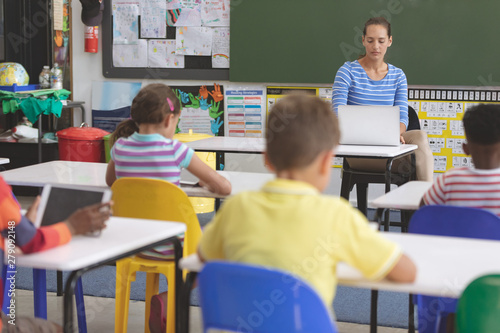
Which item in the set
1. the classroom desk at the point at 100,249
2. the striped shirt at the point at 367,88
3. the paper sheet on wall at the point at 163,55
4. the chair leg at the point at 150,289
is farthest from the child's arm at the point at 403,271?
the paper sheet on wall at the point at 163,55

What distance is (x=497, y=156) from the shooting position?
2137mm

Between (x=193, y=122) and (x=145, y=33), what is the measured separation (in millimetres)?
878

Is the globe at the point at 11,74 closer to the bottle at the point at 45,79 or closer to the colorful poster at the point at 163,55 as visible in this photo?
the bottle at the point at 45,79

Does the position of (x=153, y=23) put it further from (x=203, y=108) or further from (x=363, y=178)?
(x=363, y=178)

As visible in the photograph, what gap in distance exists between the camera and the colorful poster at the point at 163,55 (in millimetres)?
5773

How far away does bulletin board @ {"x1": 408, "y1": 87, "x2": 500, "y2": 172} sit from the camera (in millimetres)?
5164

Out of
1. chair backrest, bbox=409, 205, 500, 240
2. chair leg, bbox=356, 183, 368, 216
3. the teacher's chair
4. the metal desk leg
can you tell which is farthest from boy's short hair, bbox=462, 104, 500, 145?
chair leg, bbox=356, 183, 368, 216

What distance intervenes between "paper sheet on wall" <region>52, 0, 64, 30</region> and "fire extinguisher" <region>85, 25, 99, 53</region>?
236 mm

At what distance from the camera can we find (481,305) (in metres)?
1.34

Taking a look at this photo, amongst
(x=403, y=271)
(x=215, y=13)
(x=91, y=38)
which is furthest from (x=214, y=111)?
(x=403, y=271)

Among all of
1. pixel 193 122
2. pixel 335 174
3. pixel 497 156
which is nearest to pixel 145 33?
pixel 193 122

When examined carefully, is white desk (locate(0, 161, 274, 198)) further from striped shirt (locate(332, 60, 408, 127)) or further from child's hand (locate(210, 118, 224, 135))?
child's hand (locate(210, 118, 224, 135))

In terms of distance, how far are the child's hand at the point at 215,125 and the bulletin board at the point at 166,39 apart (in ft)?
1.18

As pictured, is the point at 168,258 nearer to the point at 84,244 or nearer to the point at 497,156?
the point at 84,244
